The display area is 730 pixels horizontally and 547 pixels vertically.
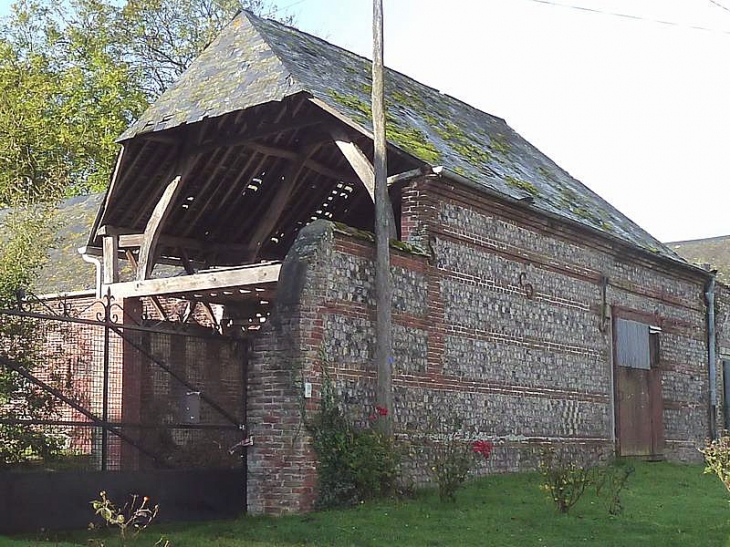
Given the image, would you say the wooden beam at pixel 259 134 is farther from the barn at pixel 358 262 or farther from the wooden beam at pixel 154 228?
the wooden beam at pixel 154 228

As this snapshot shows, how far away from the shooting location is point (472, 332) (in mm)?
15180

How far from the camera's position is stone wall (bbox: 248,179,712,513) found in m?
12.1

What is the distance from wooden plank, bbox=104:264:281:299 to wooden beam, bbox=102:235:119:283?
23 centimetres

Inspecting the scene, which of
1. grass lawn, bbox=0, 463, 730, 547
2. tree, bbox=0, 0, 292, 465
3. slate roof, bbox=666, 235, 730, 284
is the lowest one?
grass lawn, bbox=0, 463, 730, 547

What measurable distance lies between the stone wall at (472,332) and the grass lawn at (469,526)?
0.99m

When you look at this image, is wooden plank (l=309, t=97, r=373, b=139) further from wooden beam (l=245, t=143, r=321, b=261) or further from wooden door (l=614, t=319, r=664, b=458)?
wooden door (l=614, t=319, r=664, b=458)

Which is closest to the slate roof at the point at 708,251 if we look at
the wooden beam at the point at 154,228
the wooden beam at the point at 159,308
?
the wooden beam at the point at 159,308

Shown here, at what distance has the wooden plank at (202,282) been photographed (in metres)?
13.8

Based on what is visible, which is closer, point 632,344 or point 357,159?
point 357,159

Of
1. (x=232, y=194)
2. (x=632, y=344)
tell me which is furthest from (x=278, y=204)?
(x=632, y=344)

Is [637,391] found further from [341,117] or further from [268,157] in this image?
[341,117]

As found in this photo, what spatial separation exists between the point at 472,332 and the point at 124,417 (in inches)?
209

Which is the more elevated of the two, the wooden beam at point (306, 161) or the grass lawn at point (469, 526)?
the wooden beam at point (306, 161)

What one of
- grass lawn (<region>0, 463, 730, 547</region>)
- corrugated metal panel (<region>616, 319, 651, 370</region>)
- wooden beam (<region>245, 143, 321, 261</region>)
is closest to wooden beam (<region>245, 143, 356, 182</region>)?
wooden beam (<region>245, 143, 321, 261</region>)
